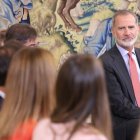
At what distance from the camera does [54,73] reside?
203 centimetres

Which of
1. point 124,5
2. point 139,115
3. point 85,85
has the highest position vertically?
point 124,5

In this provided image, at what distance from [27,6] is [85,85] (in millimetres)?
3033

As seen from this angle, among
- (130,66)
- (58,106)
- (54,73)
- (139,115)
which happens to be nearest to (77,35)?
(130,66)

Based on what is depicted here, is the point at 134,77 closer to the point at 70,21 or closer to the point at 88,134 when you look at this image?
the point at 70,21

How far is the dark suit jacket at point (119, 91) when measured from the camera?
11.2 ft

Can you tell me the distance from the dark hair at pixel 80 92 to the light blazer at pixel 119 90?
1707 millimetres

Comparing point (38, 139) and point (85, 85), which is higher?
point (85, 85)

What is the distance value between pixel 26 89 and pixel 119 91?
1611 mm

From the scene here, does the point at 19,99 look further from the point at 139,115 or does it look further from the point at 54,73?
the point at 139,115

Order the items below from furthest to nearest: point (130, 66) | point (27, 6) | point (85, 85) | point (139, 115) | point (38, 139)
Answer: point (27, 6) → point (130, 66) → point (139, 115) → point (38, 139) → point (85, 85)

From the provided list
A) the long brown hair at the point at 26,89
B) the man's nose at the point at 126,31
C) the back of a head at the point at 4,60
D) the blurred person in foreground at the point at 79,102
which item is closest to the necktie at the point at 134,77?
the man's nose at the point at 126,31

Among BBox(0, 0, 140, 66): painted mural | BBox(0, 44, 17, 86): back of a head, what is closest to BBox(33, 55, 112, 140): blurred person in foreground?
BBox(0, 44, 17, 86): back of a head

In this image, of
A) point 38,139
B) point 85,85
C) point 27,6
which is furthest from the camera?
point 27,6

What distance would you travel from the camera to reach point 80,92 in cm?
168
